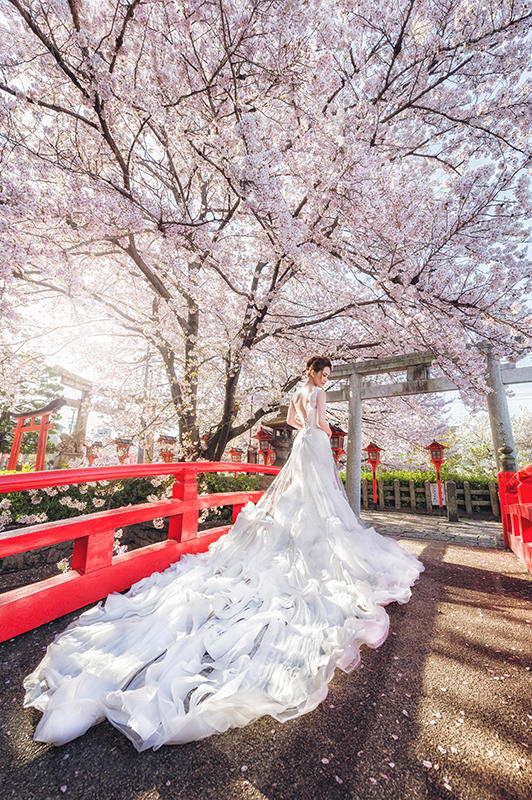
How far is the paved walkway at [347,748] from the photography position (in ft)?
3.44

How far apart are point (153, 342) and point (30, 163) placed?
3290 mm

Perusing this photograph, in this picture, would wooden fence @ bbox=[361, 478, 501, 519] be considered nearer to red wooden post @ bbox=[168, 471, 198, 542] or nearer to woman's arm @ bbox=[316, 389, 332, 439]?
woman's arm @ bbox=[316, 389, 332, 439]

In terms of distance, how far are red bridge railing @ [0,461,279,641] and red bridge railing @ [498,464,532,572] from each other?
2.98 m

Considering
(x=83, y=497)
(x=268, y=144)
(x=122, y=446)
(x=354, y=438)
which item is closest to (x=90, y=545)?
(x=83, y=497)

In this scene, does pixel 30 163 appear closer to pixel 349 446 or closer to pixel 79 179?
pixel 79 179

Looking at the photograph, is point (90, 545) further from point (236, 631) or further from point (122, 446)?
point (122, 446)

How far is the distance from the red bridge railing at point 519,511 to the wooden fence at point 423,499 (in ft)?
19.1

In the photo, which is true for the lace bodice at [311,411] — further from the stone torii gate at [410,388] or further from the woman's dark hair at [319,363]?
the stone torii gate at [410,388]

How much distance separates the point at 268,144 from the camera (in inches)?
172

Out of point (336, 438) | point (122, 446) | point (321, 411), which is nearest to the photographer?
point (321, 411)

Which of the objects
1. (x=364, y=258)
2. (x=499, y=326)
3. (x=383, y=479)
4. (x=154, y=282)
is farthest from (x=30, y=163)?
(x=383, y=479)

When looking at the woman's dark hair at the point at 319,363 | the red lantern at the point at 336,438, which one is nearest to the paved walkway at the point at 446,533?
the red lantern at the point at 336,438

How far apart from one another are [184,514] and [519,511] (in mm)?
3506

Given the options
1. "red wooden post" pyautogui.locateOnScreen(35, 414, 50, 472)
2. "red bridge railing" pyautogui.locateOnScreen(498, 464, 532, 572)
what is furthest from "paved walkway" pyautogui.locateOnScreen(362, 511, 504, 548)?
"red wooden post" pyautogui.locateOnScreen(35, 414, 50, 472)
